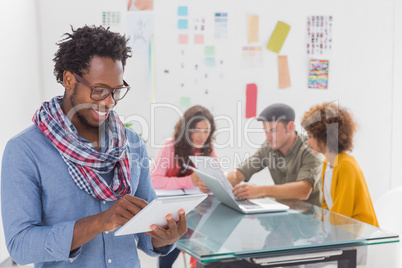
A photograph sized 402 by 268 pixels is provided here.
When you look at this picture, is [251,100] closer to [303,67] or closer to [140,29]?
[303,67]

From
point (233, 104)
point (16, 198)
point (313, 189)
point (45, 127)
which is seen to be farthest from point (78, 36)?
point (233, 104)

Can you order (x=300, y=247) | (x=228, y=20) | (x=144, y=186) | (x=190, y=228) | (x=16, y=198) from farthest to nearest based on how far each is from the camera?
(x=228, y=20)
(x=190, y=228)
(x=300, y=247)
(x=144, y=186)
(x=16, y=198)

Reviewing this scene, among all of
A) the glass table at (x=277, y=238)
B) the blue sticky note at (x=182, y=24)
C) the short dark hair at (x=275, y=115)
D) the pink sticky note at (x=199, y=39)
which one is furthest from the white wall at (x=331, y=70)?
the glass table at (x=277, y=238)

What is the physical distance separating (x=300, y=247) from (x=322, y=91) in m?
2.35

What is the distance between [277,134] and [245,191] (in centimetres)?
61

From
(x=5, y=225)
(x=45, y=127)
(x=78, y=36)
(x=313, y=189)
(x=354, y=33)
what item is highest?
(x=354, y=33)

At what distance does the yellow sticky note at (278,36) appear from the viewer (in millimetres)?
3742

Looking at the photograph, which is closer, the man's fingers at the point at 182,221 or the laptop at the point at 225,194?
the man's fingers at the point at 182,221

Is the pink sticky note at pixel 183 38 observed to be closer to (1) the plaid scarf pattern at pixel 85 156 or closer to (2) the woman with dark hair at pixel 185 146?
(2) the woman with dark hair at pixel 185 146

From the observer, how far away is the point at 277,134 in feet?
9.39

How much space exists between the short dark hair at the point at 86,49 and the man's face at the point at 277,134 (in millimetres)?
1723

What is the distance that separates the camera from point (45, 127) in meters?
1.21

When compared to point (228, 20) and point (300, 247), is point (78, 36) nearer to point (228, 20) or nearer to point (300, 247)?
point (300, 247)

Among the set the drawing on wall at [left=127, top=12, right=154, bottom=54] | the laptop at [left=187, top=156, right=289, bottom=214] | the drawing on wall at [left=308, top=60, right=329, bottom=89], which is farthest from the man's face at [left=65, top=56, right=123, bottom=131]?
the drawing on wall at [left=308, top=60, right=329, bottom=89]
